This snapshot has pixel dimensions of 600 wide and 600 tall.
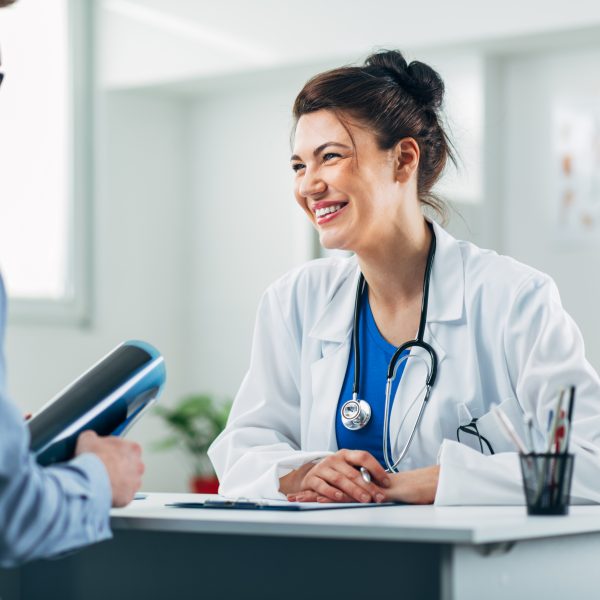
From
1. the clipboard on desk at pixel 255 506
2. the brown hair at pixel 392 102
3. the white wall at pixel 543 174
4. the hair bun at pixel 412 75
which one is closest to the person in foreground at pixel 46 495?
the clipboard on desk at pixel 255 506

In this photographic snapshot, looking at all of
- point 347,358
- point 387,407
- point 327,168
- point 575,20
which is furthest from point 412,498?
point 575,20

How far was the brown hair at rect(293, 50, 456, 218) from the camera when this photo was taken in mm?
2201

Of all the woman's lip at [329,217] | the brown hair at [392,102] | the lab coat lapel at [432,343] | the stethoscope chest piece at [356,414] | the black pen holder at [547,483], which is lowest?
the black pen holder at [547,483]

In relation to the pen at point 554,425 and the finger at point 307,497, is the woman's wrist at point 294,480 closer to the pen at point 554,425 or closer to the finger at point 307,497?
the finger at point 307,497

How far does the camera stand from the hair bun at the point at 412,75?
228 centimetres

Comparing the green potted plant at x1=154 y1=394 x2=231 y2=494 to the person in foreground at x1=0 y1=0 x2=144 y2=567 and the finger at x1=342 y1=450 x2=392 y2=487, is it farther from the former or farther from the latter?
the person in foreground at x1=0 y1=0 x2=144 y2=567

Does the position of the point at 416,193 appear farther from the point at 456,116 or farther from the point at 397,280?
→ the point at 456,116

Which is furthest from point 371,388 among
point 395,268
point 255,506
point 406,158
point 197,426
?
point 197,426

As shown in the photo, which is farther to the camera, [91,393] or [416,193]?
[416,193]

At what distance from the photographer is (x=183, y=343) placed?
5746 millimetres

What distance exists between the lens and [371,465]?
1.80m

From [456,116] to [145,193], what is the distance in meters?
1.65

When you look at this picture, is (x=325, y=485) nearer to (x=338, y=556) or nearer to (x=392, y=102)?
(x=338, y=556)

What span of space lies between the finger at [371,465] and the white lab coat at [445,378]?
0.09 meters
